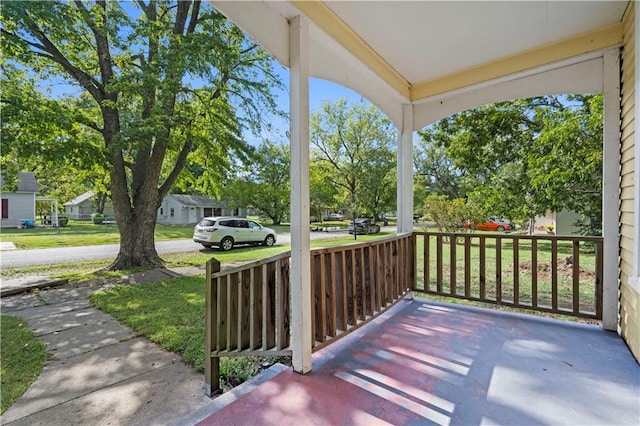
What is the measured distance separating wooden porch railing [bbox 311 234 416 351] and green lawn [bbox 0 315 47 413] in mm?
2090

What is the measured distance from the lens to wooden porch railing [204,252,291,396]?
6.36ft

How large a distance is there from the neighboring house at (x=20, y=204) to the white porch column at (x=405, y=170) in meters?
16.9

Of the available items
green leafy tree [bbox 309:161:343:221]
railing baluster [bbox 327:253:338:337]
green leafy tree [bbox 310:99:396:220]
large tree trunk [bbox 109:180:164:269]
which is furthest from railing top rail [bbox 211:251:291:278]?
green leafy tree [bbox 309:161:343:221]

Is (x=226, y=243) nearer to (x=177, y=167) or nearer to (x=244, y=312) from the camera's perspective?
(x=177, y=167)

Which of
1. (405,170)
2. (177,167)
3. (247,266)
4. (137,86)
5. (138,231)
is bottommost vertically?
(138,231)

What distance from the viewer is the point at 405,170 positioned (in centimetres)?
364

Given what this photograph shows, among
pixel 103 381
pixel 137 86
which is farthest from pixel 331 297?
pixel 137 86

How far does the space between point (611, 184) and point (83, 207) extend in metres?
→ 34.1

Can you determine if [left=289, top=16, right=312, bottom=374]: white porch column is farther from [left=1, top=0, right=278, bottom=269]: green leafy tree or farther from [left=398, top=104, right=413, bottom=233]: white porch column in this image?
[left=1, top=0, right=278, bottom=269]: green leafy tree

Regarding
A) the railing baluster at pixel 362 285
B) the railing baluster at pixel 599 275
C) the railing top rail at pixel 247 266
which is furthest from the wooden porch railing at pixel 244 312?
the railing baluster at pixel 599 275

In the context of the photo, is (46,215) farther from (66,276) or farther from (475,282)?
(475,282)

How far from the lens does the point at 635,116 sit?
2.07 metres

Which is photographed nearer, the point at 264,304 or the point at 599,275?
the point at 264,304

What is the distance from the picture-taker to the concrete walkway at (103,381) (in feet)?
5.89
